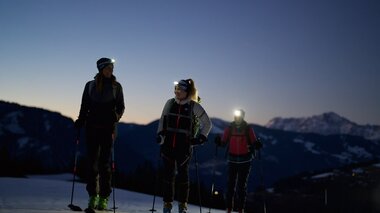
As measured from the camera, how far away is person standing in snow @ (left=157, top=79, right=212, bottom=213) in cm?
793

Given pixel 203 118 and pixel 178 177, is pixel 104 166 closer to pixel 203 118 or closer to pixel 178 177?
pixel 178 177

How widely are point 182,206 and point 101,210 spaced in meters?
1.63

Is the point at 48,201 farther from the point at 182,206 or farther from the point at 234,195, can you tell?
the point at 234,195

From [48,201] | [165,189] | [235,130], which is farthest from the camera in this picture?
[235,130]

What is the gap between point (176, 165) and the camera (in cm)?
802

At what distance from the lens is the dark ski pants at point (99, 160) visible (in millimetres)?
8008

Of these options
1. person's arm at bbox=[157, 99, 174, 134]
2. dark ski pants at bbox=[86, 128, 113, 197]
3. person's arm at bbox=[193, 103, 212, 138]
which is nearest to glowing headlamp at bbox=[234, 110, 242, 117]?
person's arm at bbox=[193, 103, 212, 138]

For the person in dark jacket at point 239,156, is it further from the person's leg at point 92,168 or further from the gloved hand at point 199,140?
the person's leg at point 92,168

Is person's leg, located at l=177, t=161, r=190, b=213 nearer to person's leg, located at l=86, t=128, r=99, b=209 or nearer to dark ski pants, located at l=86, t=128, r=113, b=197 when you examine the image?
dark ski pants, located at l=86, t=128, r=113, b=197

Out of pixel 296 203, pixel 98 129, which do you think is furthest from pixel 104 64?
pixel 296 203

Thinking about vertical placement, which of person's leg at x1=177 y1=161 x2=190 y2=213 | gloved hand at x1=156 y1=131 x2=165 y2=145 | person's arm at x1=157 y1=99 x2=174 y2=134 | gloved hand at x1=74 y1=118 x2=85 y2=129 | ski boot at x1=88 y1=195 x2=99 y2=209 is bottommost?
ski boot at x1=88 y1=195 x2=99 y2=209

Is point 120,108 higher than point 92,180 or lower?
higher

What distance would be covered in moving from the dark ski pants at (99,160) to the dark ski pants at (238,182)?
334 centimetres

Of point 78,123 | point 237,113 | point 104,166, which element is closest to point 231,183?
point 237,113
